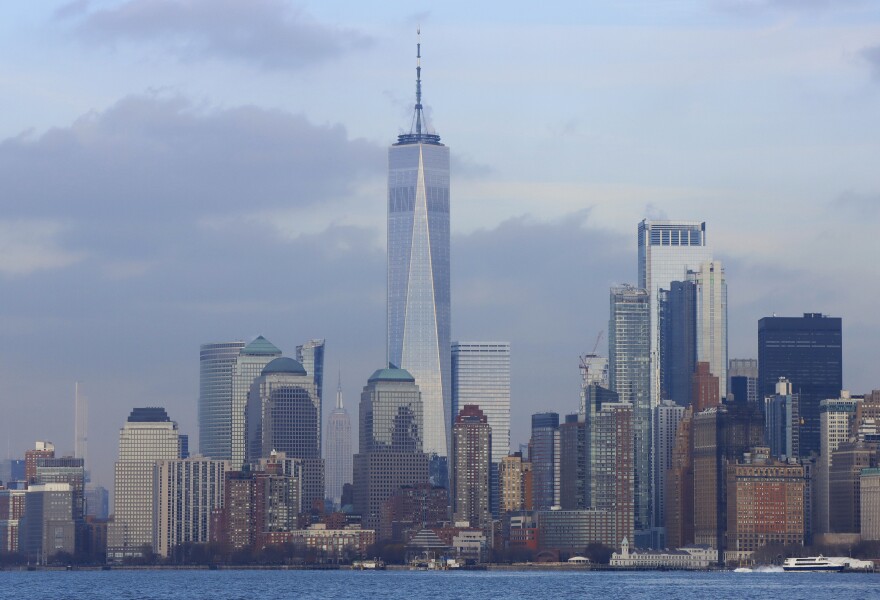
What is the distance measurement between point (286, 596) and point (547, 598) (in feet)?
82.0

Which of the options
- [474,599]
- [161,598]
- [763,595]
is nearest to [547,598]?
[474,599]

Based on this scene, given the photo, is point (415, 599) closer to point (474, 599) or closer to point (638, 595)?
point (474, 599)

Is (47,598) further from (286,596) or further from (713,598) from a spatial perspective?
(713,598)

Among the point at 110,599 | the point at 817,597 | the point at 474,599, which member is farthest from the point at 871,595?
the point at 110,599

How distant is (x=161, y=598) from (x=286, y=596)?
1177 centimetres

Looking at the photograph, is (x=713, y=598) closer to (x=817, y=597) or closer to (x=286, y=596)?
(x=817, y=597)

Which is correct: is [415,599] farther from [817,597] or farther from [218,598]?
[817,597]

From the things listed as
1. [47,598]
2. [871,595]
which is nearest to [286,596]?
[47,598]

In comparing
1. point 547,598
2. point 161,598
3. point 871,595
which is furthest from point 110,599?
point 871,595

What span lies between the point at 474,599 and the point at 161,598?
30.0 metres

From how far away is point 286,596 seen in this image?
199m

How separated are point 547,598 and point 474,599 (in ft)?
22.7

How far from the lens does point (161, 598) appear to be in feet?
651

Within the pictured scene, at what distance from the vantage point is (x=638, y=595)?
19925 cm
